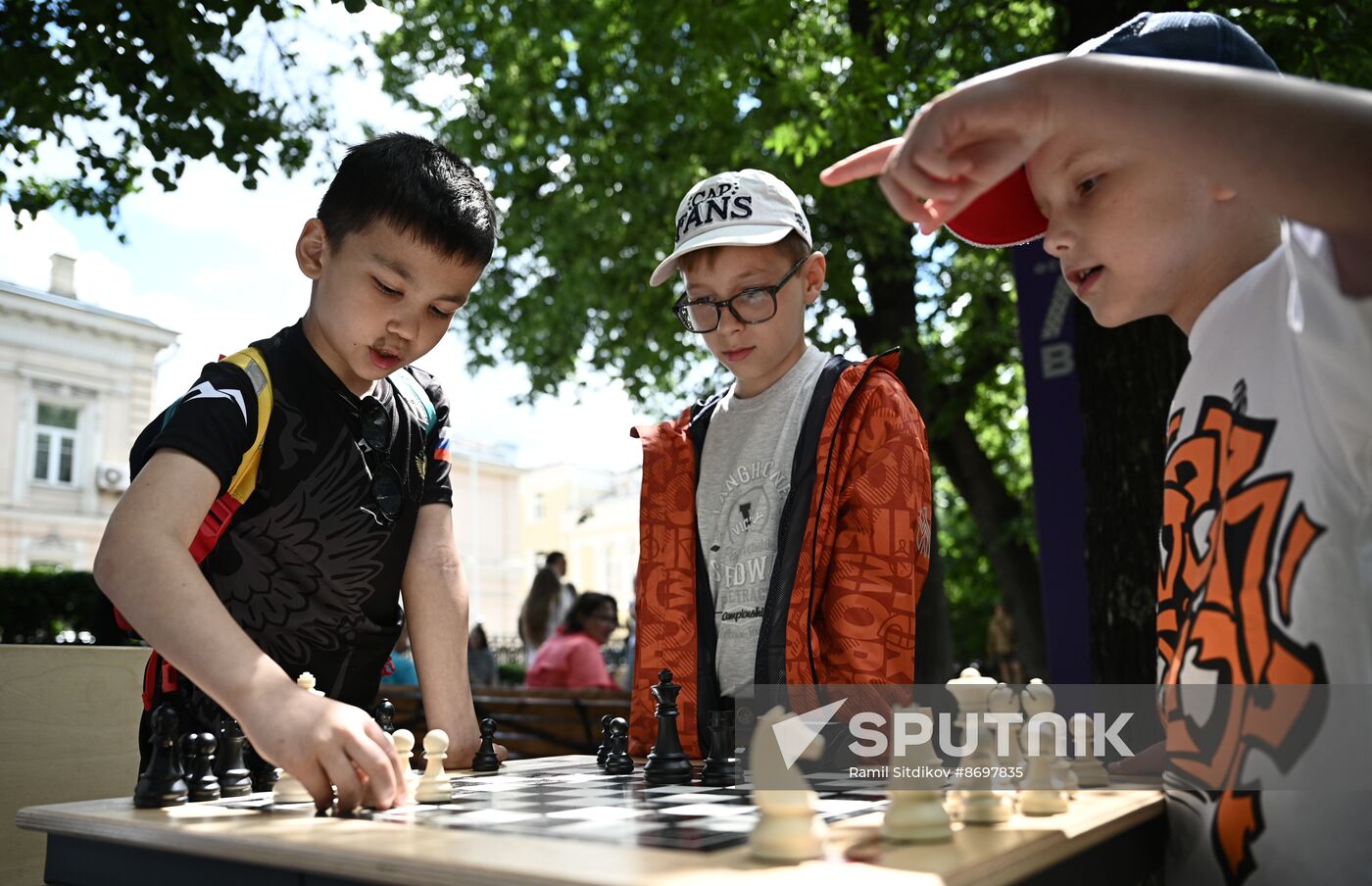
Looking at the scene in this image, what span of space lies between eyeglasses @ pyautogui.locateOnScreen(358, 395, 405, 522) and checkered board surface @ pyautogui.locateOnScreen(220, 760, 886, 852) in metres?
0.61

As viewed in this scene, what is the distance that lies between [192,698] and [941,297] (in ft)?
32.5

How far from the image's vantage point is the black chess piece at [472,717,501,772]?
208 centimetres

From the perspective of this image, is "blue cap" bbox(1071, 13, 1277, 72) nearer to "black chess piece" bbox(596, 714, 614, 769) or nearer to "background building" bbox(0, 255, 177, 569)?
"black chess piece" bbox(596, 714, 614, 769)

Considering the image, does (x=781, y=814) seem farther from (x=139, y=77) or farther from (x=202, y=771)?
(x=139, y=77)

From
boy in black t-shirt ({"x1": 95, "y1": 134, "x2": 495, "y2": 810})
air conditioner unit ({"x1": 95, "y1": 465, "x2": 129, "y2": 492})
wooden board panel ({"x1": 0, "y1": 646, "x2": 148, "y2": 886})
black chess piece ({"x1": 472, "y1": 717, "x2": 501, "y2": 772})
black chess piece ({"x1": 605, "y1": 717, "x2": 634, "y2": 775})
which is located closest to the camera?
boy in black t-shirt ({"x1": 95, "y1": 134, "x2": 495, "y2": 810})

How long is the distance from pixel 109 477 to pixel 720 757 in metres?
28.1

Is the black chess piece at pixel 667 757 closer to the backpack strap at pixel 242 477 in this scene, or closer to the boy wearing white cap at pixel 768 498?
the boy wearing white cap at pixel 768 498

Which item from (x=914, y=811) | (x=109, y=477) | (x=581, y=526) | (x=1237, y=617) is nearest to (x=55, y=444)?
(x=109, y=477)

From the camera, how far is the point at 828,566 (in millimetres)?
2268

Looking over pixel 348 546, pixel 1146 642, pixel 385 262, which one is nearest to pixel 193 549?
pixel 348 546

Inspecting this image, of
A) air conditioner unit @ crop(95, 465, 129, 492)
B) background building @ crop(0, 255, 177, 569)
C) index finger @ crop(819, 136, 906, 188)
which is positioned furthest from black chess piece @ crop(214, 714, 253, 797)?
air conditioner unit @ crop(95, 465, 129, 492)

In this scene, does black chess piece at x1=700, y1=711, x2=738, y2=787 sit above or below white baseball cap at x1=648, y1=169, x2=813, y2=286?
below

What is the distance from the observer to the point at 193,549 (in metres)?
1.91

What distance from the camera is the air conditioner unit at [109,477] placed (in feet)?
85.1
